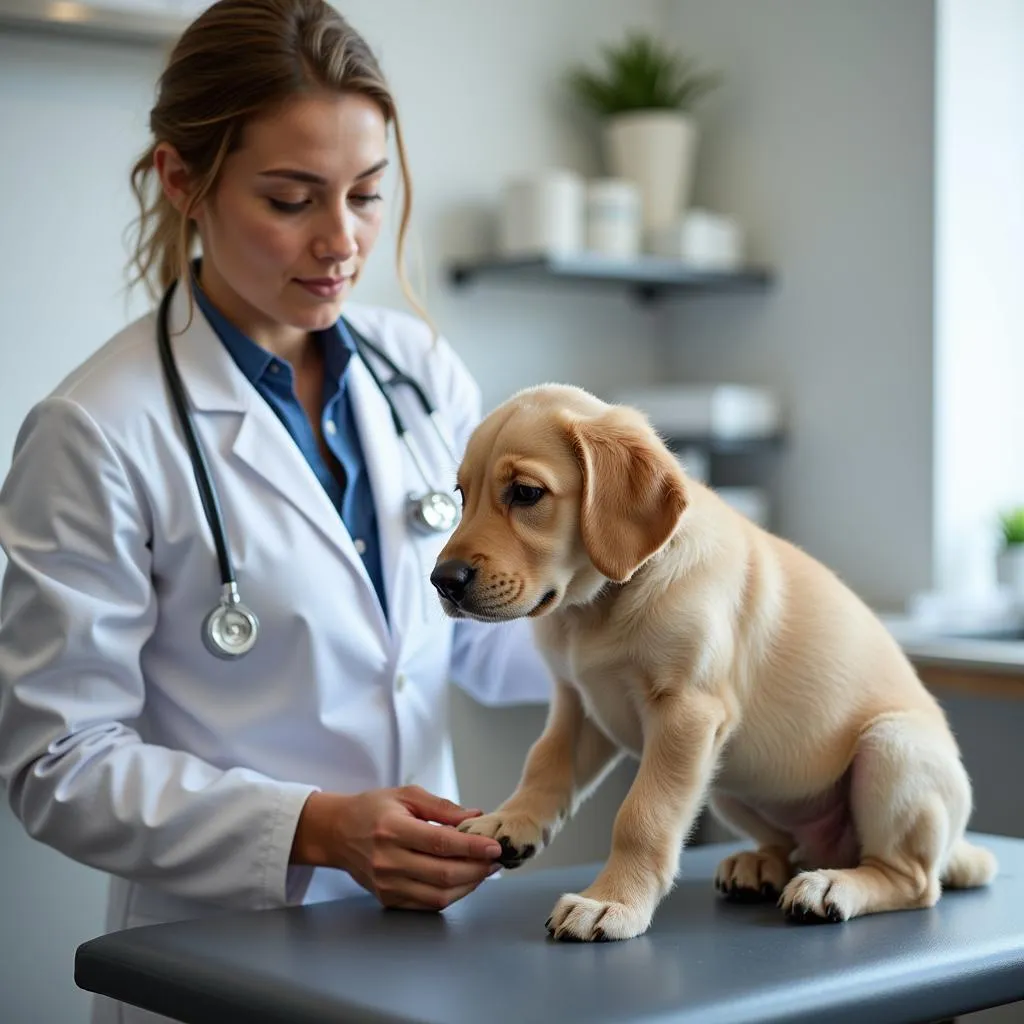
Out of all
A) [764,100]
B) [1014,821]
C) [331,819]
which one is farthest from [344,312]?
[764,100]

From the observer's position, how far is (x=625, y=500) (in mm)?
1151

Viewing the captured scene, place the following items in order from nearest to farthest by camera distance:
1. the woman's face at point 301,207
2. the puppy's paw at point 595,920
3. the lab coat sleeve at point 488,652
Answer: the puppy's paw at point 595,920
the woman's face at point 301,207
the lab coat sleeve at point 488,652

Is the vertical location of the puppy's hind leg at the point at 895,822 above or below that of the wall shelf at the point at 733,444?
below

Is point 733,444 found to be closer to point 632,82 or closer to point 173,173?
point 632,82

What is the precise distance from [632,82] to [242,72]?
1713 mm

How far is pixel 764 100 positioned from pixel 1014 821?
167 cm

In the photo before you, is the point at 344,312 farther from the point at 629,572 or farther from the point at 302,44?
the point at 629,572

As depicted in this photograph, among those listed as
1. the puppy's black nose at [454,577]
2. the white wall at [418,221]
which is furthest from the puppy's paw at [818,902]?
the white wall at [418,221]

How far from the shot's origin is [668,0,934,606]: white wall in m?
2.78

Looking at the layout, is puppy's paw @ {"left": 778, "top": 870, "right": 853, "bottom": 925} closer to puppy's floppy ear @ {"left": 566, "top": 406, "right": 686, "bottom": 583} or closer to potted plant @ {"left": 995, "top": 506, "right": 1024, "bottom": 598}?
puppy's floppy ear @ {"left": 566, "top": 406, "right": 686, "bottom": 583}

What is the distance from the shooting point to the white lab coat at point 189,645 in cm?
134

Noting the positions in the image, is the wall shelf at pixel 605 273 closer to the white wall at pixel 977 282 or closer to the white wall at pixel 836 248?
the white wall at pixel 836 248

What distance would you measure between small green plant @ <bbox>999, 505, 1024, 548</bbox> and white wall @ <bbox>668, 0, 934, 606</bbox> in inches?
6.1

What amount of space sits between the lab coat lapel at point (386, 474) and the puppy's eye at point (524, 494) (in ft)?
1.34
